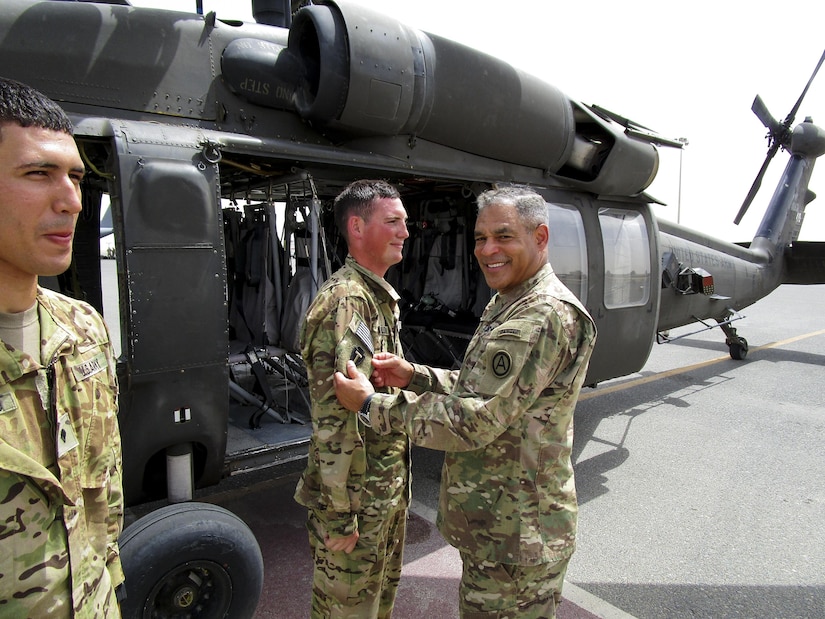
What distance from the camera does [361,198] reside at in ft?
7.40

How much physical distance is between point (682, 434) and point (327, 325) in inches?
188

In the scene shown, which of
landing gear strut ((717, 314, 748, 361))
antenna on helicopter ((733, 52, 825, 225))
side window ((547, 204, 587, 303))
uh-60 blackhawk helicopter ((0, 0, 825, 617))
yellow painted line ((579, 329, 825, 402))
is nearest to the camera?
uh-60 blackhawk helicopter ((0, 0, 825, 617))

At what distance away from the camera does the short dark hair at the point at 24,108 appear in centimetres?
110

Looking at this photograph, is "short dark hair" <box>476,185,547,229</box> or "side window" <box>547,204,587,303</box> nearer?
"short dark hair" <box>476,185,547,229</box>

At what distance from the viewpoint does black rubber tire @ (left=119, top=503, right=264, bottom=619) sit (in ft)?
7.59

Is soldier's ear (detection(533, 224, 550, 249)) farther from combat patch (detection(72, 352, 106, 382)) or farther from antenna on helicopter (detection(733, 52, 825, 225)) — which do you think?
antenna on helicopter (detection(733, 52, 825, 225))

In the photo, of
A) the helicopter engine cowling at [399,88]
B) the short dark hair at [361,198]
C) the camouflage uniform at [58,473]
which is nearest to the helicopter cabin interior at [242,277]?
the helicopter engine cowling at [399,88]

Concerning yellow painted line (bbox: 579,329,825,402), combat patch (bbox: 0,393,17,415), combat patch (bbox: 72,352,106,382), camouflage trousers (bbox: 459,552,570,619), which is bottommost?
yellow painted line (bbox: 579,329,825,402)

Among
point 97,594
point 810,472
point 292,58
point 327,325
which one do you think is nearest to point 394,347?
point 327,325

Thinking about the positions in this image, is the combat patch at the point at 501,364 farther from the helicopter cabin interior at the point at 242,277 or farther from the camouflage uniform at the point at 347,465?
the helicopter cabin interior at the point at 242,277

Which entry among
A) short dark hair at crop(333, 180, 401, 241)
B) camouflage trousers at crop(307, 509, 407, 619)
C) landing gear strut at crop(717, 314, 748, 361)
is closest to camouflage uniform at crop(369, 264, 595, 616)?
camouflage trousers at crop(307, 509, 407, 619)

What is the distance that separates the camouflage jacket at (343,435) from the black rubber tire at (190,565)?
24.0 inches

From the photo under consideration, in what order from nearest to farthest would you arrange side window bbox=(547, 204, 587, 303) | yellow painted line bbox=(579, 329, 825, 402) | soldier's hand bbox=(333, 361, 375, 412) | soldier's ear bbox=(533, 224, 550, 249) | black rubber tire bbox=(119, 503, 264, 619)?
soldier's hand bbox=(333, 361, 375, 412) < soldier's ear bbox=(533, 224, 550, 249) < black rubber tire bbox=(119, 503, 264, 619) < side window bbox=(547, 204, 587, 303) < yellow painted line bbox=(579, 329, 825, 402)

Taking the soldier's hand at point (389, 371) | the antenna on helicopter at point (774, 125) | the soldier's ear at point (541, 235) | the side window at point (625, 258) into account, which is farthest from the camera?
the antenna on helicopter at point (774, 125)
